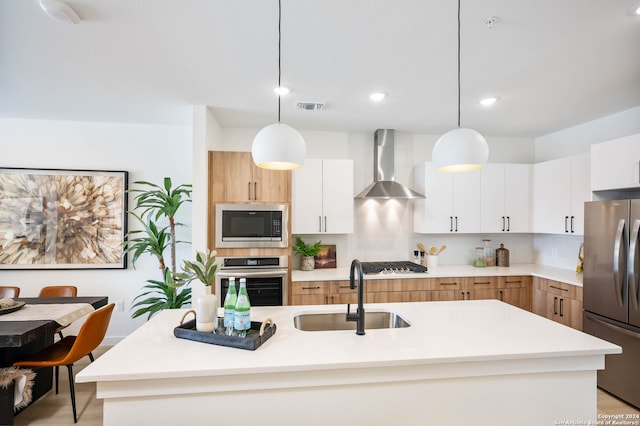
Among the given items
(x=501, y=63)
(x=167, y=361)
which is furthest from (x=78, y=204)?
(x=501, y=63)

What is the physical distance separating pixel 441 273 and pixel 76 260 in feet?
13.7

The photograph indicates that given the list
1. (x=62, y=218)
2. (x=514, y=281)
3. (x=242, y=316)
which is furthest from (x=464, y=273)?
(x=62, y=218)

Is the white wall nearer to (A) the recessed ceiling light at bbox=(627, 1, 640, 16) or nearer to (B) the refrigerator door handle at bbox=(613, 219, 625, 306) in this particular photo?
(A) the recessed ceiling light at bbox=(627, 1, 640, 16)

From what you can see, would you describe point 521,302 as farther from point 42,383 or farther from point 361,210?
point 42,383

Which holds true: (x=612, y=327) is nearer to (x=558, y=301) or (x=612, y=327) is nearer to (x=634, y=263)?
(x=634, y=263)

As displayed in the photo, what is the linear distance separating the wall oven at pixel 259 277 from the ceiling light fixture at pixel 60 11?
7.52ft

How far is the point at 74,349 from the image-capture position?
8.11 feet

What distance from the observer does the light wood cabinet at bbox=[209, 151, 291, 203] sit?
11.5 ft

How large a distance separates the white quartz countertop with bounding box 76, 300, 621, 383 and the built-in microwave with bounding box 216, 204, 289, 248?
1491 millimetres

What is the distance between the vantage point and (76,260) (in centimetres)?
394

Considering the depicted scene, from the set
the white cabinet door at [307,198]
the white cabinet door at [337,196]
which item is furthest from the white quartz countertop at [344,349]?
the white cabinet door at [337,196]

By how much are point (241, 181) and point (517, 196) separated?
11.0 feet

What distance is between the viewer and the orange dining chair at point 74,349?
2439 millimetres

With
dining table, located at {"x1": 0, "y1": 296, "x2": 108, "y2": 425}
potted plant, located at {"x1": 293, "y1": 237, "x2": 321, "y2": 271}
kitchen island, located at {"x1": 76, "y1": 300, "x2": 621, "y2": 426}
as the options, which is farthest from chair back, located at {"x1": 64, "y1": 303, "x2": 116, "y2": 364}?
potted plant, located at {"x1": 293, "y1": 237, "x2": 321, "y2": 271}
